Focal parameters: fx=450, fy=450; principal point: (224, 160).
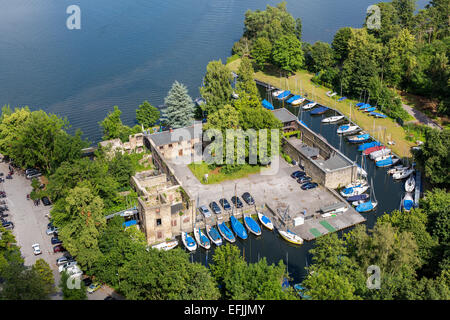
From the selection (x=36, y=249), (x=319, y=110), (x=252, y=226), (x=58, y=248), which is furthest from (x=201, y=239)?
(x=319, y=110)

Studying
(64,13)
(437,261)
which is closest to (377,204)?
(437,261)

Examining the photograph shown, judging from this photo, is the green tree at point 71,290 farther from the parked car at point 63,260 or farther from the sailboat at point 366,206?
the sailboat at point 366,206

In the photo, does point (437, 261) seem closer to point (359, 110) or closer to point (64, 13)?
point (359, 110)

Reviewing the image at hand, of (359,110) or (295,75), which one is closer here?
(359,110)

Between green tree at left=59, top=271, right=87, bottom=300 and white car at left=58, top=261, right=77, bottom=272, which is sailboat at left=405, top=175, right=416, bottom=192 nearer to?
white car at left=58, top=261, right=77, bottom=272

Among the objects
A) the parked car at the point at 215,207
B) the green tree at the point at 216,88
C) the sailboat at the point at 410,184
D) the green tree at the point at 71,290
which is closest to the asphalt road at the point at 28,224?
the green tree at the point at 71,290

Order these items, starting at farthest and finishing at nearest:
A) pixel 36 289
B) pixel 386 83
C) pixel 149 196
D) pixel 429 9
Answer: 1. pixel 429 9
2. pixel 386 83
3. pixel 149 196
4. pixel 36 289

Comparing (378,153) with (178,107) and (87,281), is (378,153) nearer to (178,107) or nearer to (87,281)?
(178,107)
